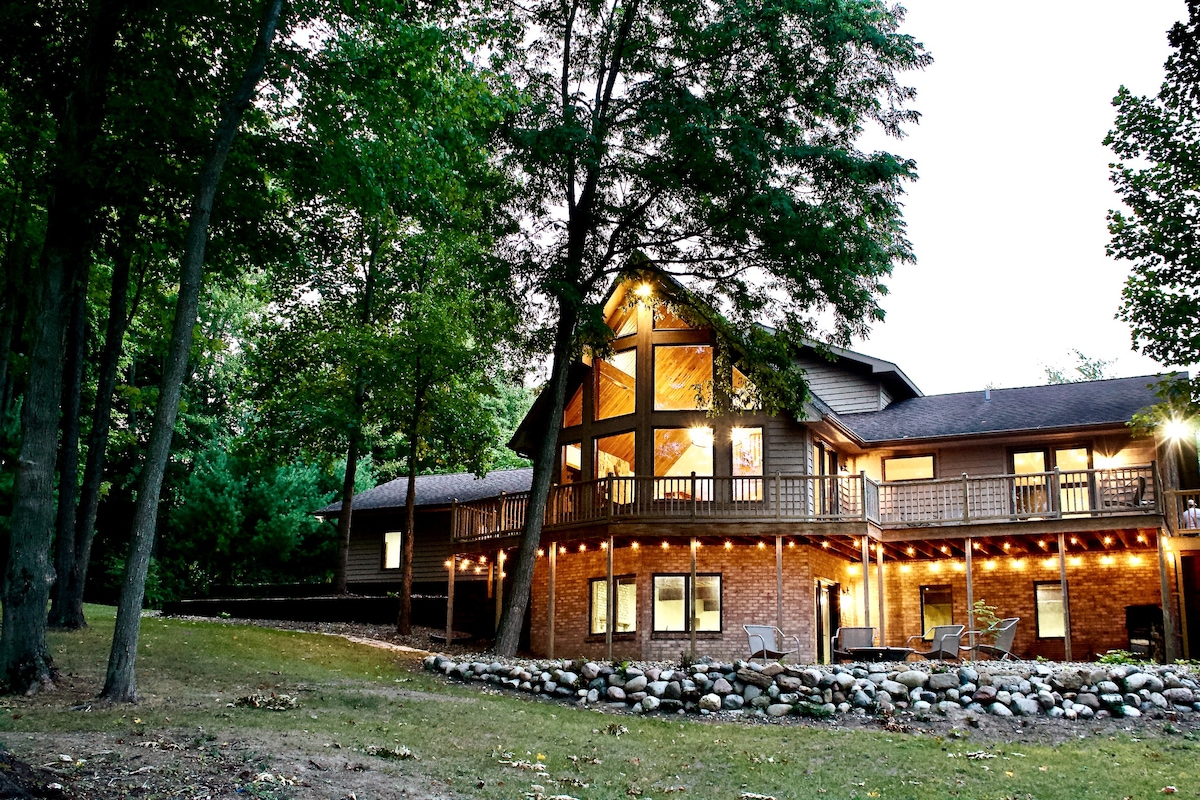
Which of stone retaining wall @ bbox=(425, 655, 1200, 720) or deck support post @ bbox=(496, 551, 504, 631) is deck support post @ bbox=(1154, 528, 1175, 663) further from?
deck support post @ bbox=(496, 551, 504, 631)

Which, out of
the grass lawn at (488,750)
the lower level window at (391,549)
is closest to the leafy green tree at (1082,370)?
the lower level window at (391,549)

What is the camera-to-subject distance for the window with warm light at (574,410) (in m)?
24.7

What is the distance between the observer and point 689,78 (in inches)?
799

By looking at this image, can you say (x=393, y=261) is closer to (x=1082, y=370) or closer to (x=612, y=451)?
(x=612, y=451)

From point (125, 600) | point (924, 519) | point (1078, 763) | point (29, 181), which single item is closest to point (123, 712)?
point (125, 600)

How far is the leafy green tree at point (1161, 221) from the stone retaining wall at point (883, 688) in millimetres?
6445

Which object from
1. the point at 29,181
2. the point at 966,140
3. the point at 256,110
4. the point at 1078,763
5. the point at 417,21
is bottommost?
the point at 1078,763

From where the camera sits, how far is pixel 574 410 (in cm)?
2488

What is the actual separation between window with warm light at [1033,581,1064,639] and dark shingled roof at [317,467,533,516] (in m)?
13.9

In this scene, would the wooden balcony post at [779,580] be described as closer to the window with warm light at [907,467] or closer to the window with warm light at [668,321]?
the window with warm light at [907,467]

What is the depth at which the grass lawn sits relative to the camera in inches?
351

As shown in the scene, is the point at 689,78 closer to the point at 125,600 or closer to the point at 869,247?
the point at 869,247

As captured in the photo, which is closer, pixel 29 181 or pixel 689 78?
pixel 29 181

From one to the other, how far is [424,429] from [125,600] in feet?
44.2
